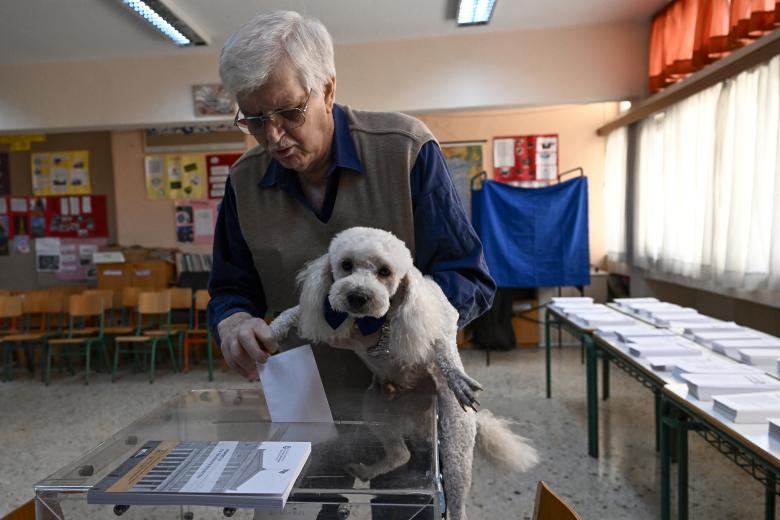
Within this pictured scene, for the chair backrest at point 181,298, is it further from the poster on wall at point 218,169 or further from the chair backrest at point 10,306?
the chair backrest at point 10,306

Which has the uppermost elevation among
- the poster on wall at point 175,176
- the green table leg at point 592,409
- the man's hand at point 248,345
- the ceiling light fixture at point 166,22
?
the ceiling light fixture at point 166,22

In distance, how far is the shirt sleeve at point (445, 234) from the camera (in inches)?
41.7

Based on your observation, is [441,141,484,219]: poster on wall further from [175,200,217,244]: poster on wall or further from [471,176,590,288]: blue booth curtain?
[175,200,217,244]: poster on wall

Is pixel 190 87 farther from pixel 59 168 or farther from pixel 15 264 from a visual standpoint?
pixel 15 264

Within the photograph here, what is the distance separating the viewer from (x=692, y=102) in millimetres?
3621

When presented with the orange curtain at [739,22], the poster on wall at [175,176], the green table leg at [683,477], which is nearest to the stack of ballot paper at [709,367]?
the green table leg at [683,477]

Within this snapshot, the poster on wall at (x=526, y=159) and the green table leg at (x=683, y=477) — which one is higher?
the poster on wall at (x=526, y=159)

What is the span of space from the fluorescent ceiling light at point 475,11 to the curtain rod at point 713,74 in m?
1.45

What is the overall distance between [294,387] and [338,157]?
18.1 inches

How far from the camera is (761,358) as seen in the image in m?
1.86

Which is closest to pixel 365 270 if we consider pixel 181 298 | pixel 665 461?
pixel 665 461

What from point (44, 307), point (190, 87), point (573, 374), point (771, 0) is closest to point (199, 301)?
point (44, 307)

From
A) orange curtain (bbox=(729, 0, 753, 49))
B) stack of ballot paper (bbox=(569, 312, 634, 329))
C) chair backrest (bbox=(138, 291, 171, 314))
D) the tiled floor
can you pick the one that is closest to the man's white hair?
the tiled floor

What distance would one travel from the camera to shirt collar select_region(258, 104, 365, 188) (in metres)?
1.06
